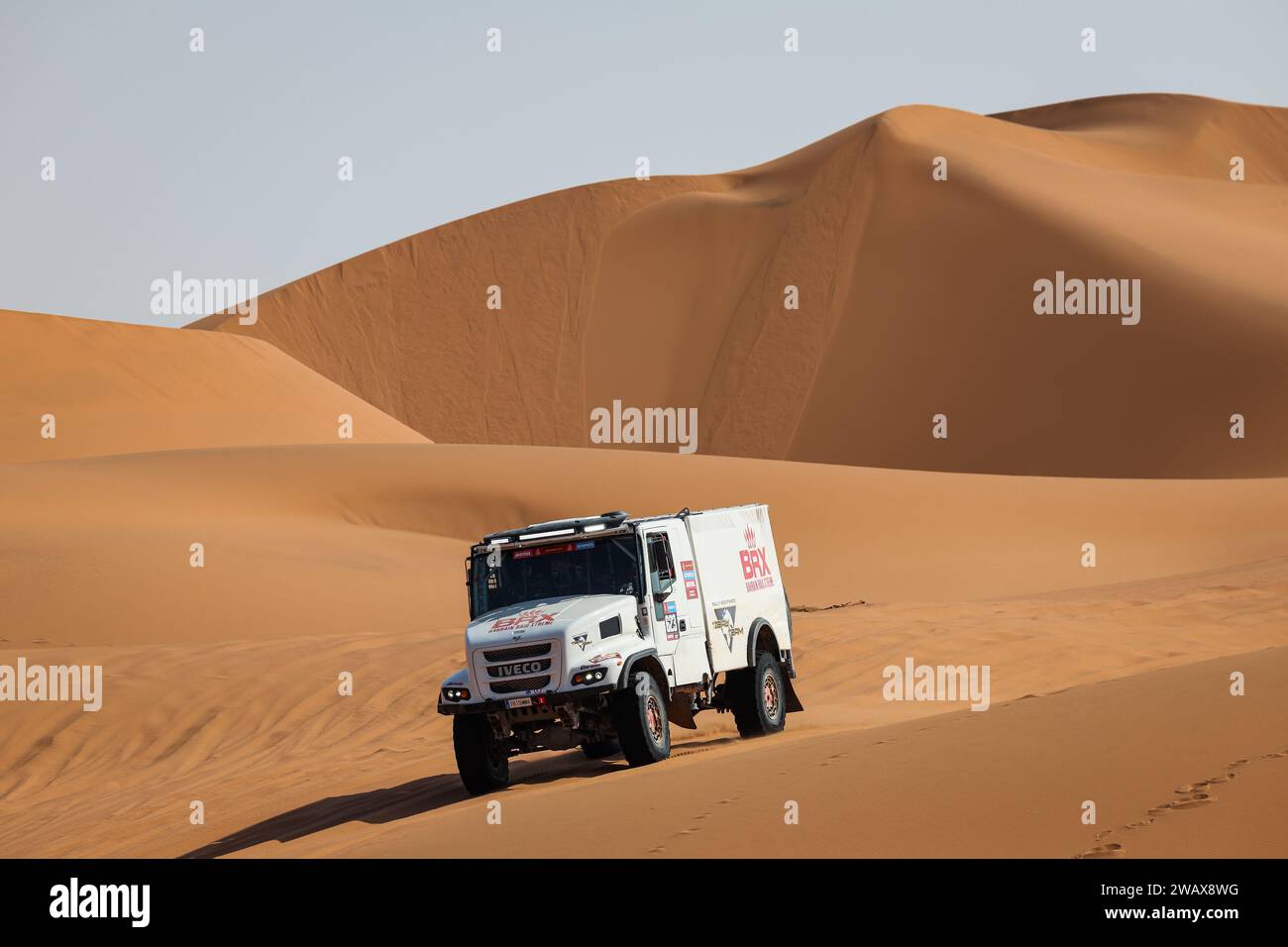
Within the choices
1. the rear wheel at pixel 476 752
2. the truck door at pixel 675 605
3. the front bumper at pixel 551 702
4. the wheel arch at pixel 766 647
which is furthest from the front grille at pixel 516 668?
the wheel arch at pixel 766 647

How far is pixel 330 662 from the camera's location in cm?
1992

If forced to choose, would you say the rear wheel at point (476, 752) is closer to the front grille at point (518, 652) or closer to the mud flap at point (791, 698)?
the front grille at point (518, 652)

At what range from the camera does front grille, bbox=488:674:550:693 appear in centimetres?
1191

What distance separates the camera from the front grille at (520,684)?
39.1 feet

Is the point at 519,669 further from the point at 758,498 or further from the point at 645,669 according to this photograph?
the point at 758,498

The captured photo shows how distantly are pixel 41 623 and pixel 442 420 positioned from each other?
59682 mm

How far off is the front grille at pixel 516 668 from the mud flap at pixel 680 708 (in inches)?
58.2

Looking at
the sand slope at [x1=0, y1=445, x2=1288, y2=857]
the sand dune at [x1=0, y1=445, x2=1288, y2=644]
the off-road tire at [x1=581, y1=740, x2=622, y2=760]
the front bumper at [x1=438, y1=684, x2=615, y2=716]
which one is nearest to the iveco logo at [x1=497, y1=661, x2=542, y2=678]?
the front bumper at [x1=438, y1=684, x2=615, y2=716]

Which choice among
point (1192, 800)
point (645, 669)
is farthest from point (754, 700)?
point (1192, 800)

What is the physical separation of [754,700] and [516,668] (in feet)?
9.86

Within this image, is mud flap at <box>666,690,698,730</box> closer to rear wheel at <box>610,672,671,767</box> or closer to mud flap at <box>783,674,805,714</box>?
rear wheel at <box>610,672,671,767</box>

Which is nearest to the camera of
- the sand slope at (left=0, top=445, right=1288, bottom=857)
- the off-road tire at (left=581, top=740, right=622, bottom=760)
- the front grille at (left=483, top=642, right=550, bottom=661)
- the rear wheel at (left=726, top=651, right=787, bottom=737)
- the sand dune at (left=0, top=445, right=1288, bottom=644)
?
the sand slope at (left=0, top=445, right=1288, bottom=857)

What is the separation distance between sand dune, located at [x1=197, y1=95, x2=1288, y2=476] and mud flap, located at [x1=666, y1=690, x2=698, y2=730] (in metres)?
45.1
